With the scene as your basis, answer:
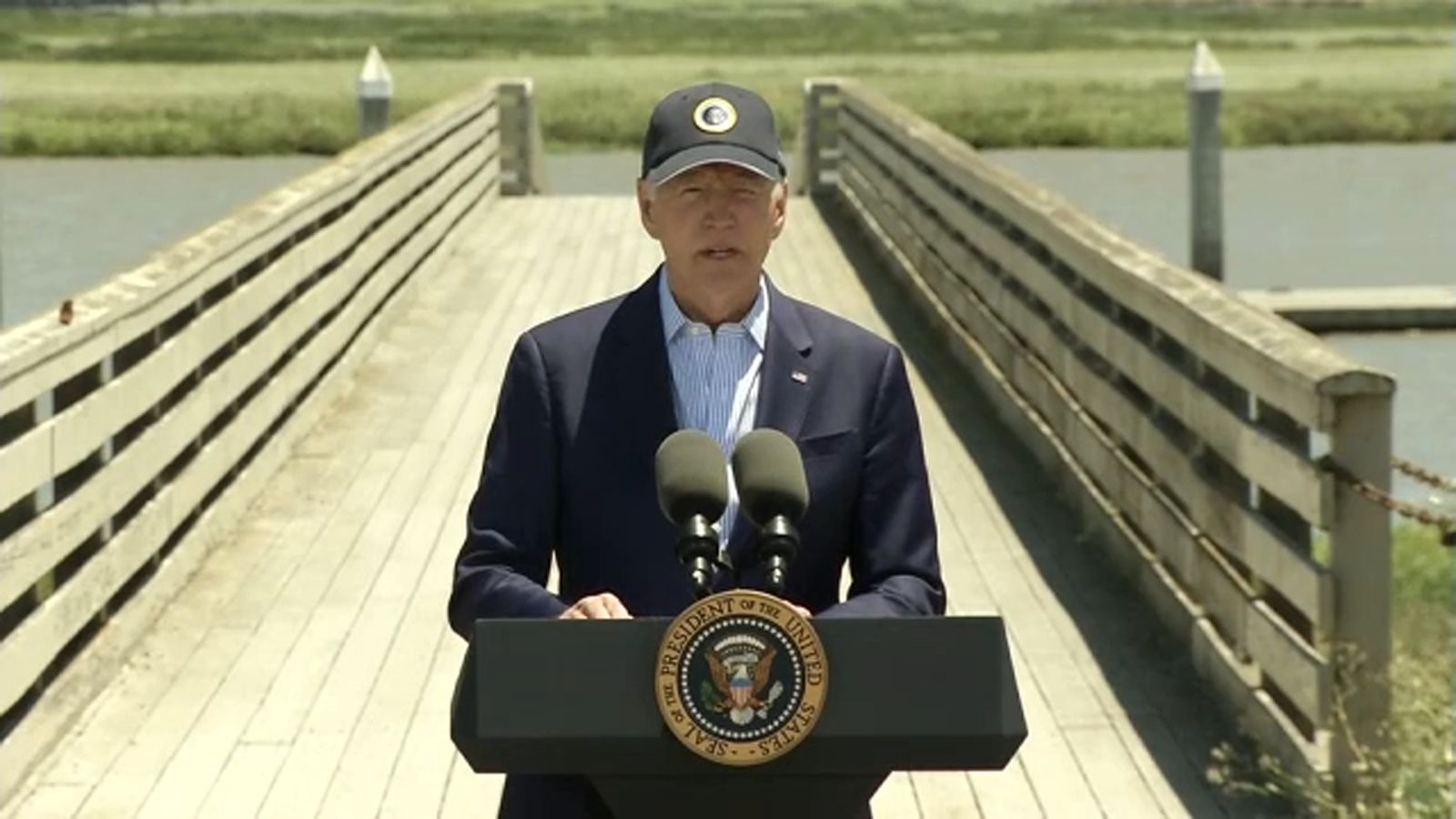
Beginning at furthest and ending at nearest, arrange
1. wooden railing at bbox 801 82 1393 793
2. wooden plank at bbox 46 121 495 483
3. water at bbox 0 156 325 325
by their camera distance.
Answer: water at bbox 0 156 325 325 < wooden plank at bbox 46 121 495 483 < wooden railing at bbox 801 82 1393 793

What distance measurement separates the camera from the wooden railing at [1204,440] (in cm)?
666

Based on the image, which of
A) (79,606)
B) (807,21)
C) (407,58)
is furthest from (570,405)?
(807,21)

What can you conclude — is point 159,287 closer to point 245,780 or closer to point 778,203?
point 245,780

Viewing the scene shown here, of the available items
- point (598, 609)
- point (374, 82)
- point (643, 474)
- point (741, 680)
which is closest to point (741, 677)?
point (741, 680)

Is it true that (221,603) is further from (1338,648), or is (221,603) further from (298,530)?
(1338,648)

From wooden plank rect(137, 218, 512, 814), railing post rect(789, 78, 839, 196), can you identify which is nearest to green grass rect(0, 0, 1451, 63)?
railing post rect(789, 78, 839, 196)

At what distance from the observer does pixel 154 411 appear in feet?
30.6

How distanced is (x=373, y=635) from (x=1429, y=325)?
14.2 metres

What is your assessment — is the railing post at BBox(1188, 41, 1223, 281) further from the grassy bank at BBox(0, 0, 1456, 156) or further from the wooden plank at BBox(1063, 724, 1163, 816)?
the grassy bank at BBox(0, 0, 1456, 156)

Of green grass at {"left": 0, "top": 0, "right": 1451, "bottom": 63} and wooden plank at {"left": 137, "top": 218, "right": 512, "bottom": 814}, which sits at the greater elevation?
wooden plank at {"left": 137, "top": 218, "right": 512, "bottom": 814}

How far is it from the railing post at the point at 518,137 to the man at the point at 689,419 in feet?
74.3

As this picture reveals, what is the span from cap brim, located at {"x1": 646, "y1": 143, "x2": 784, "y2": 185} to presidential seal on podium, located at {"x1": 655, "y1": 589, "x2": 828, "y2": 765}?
0.57 meters

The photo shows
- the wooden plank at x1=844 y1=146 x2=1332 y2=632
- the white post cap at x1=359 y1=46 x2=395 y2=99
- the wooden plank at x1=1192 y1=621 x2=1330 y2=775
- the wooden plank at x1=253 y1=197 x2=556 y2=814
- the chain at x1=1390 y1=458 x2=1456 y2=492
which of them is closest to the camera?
the chain at x1=1390 y1=458 x2=1456 y2=492

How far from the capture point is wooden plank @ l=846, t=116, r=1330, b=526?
23.2ft
